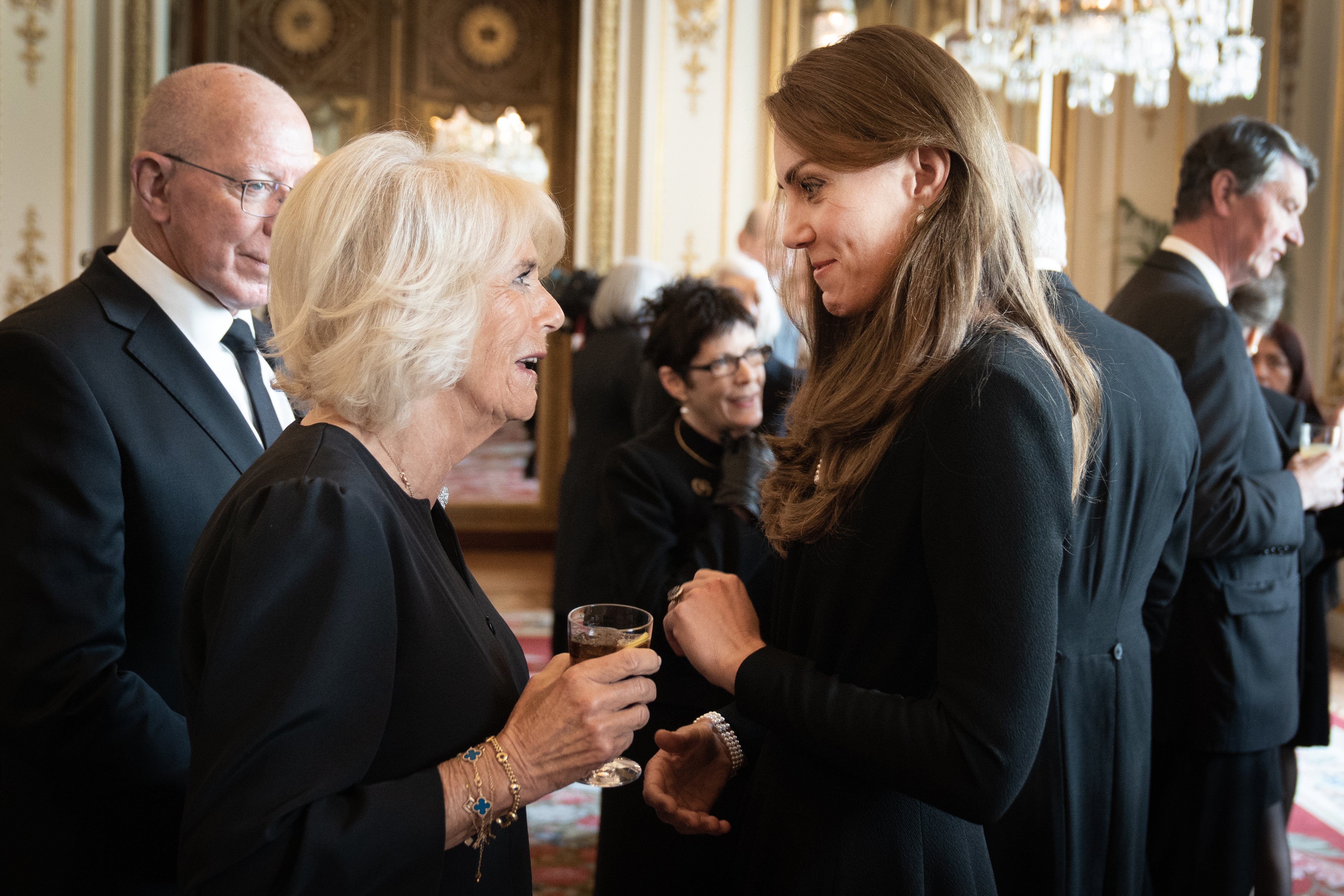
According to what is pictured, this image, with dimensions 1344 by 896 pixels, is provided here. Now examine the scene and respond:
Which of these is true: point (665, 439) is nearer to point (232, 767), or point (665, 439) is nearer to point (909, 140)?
point (909, 140)

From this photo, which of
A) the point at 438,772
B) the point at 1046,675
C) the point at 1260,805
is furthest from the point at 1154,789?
the point at 438,772

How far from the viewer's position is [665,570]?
2.53 m

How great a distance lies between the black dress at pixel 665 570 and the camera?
238 centimetres

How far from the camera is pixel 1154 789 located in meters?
2.69

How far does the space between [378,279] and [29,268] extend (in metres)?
6.36

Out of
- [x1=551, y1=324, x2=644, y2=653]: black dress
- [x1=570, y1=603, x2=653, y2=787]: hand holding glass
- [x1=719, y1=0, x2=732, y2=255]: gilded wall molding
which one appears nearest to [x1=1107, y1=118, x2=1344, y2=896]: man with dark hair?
[x1=570, y1=603, x2=653, y2=787]: hand holding glass

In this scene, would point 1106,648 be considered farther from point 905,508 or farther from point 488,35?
point 488,35

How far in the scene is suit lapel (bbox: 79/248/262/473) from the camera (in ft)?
5.56

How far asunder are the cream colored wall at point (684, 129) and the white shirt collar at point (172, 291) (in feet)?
16.0

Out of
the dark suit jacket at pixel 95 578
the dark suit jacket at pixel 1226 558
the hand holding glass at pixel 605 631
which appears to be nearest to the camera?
the hand holding glass at pixel 605 631

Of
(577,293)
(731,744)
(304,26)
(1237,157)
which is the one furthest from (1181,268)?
(304,26)

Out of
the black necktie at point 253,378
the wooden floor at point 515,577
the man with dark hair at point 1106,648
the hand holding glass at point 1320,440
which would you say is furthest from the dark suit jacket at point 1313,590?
the wooden floor at point 515,577

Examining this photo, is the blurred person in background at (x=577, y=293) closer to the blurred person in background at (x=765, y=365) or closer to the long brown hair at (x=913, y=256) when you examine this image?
the blurred person in background at (x=765, y=365)

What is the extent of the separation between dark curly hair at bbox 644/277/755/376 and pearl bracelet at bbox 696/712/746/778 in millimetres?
1253
